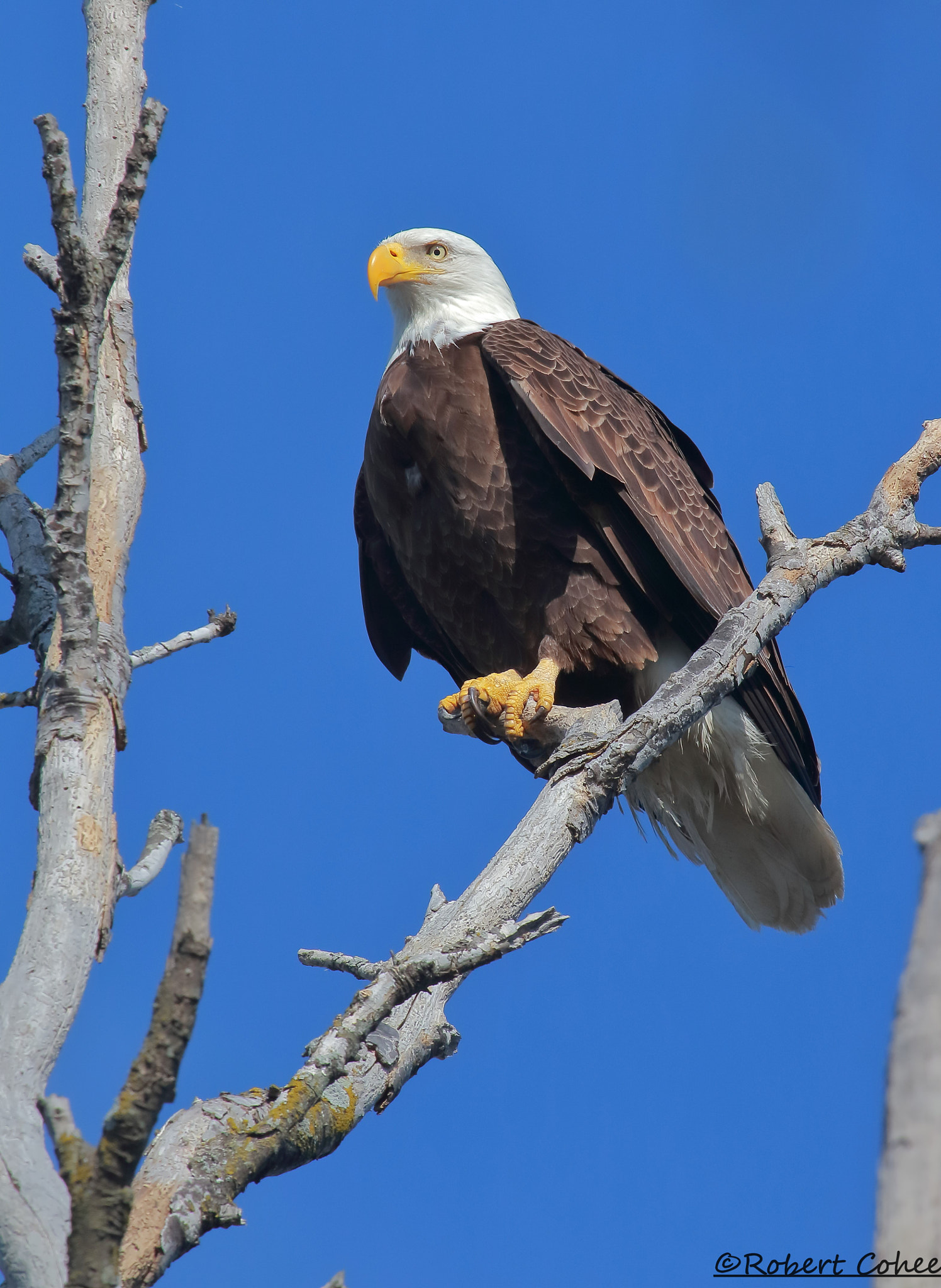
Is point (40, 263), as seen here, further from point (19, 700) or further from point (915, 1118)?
point (915, 1118)

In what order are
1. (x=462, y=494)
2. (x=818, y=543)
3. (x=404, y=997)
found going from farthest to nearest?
(x=462, y=494) < (x=818, y=543) < (x=404, y=997)

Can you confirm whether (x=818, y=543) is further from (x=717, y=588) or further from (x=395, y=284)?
(x=395, y=284)

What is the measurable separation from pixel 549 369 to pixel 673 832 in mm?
2003

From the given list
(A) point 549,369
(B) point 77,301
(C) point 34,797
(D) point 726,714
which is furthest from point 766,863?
(B) point 77,301

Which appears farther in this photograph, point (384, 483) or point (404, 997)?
point (384, 483)

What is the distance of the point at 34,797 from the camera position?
2553mm

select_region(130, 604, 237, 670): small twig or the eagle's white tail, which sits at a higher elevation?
the eagle's white tail

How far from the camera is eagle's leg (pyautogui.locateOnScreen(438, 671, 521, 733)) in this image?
4.23 m

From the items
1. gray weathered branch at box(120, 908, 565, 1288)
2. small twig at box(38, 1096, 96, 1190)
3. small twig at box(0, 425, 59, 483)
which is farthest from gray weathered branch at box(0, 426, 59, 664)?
small twig at box(38, 1096, 96, 1190)

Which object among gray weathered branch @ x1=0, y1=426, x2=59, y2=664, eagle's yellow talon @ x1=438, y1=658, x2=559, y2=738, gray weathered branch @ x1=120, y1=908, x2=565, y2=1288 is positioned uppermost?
eagle's yellow talon @ x1=438, y1=658, x2=559, y2=738

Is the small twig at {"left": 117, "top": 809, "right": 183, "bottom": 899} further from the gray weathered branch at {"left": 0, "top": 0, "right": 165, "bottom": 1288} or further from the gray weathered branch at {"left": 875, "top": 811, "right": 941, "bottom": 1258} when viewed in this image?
the gray weathered branch at {"left": 875, "top": 811, "right": 941, "bottom": 1258}

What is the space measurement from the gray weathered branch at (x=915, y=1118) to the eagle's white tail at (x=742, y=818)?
3.57m

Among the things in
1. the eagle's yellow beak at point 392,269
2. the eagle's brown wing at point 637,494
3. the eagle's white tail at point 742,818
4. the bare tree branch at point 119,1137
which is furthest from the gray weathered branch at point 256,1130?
the eagle's yellow beak at point 392,269

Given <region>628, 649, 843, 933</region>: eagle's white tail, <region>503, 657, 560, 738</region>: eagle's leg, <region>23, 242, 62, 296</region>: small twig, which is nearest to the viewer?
<region>23, 242, 62, 296</region>: small twig
